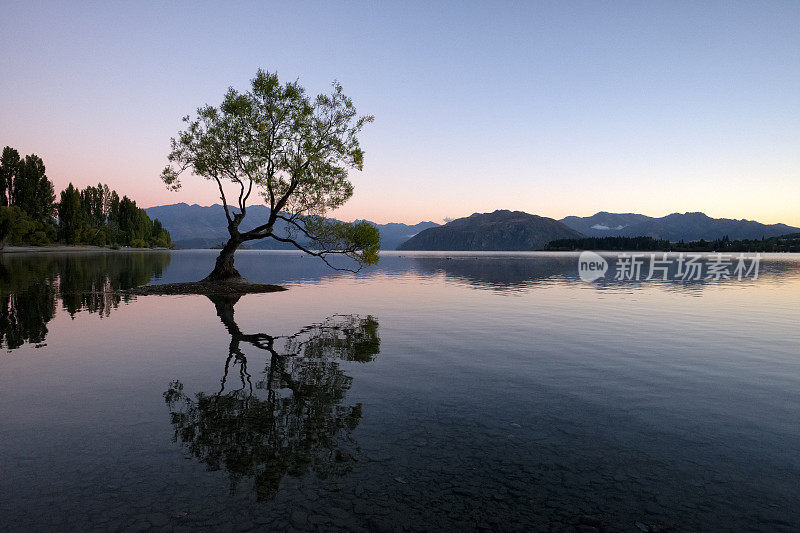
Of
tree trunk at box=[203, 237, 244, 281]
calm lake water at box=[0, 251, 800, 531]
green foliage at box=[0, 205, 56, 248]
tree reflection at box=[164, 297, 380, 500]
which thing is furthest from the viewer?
green foliage at box=[0, 205, 56, 248]

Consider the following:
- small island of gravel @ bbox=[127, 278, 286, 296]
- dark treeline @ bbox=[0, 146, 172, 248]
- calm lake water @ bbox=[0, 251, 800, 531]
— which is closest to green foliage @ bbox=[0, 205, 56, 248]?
dark treeline @ bbox=[0, 146, 172, 248]

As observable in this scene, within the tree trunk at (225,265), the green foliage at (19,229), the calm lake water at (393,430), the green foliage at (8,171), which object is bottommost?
the calm lake water at (393,430)

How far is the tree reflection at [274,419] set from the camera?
9047mm

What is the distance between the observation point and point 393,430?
11.1 m

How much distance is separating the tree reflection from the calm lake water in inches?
2.6

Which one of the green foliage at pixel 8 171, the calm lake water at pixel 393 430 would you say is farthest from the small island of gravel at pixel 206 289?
the green foliage at pixel 8 171

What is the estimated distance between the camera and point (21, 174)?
14425 cm

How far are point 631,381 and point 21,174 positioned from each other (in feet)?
644

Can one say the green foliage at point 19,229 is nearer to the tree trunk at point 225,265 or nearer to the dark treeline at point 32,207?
the dark treeline at point 32,207

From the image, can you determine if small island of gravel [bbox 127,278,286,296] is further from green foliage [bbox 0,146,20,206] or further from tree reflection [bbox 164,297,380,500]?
green foliage [bbox 0,146,20,206]

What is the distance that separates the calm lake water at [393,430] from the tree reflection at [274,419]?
67 mm

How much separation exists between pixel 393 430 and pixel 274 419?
3386 mm

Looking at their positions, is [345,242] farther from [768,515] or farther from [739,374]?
[768,515]

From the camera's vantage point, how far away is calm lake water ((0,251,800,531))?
7695 mm
